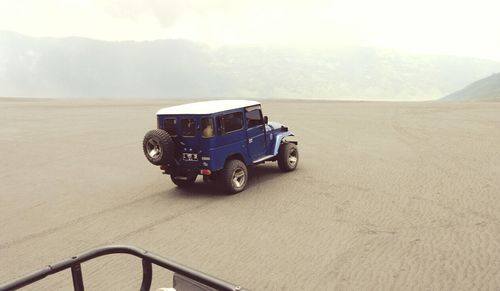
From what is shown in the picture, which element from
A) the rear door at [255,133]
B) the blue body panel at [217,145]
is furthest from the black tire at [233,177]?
the rear door at [255,133]

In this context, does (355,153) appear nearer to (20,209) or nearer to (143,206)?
(143,206)

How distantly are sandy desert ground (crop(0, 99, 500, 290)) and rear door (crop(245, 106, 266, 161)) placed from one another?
2.61ft

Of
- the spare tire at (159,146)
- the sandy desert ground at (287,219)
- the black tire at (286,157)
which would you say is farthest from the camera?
the black tire at (286,157)

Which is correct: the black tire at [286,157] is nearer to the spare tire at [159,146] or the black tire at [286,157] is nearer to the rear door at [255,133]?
the rear door at [255,133]

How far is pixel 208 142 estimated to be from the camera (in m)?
8.49

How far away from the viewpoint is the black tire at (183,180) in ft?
29.9

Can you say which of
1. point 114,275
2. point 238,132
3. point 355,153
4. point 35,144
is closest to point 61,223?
point 114,275

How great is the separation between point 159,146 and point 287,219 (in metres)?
3.18

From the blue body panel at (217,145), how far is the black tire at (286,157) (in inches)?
31.5

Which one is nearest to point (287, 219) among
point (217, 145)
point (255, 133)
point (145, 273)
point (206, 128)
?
point (217, 145)

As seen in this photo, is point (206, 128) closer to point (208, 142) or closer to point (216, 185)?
point (208, 142)

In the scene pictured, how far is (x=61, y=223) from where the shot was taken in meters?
7.77

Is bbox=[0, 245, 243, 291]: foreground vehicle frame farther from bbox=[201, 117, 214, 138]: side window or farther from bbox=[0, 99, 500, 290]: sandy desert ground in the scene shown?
bbox=[201, 117, 214, 138]: side window

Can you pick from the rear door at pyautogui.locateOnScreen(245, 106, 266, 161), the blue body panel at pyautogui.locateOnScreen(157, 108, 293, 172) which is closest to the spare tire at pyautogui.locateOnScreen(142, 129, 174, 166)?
the blue body panel at pyautogui.locateOnScreen(157, 108, 293, 172)
